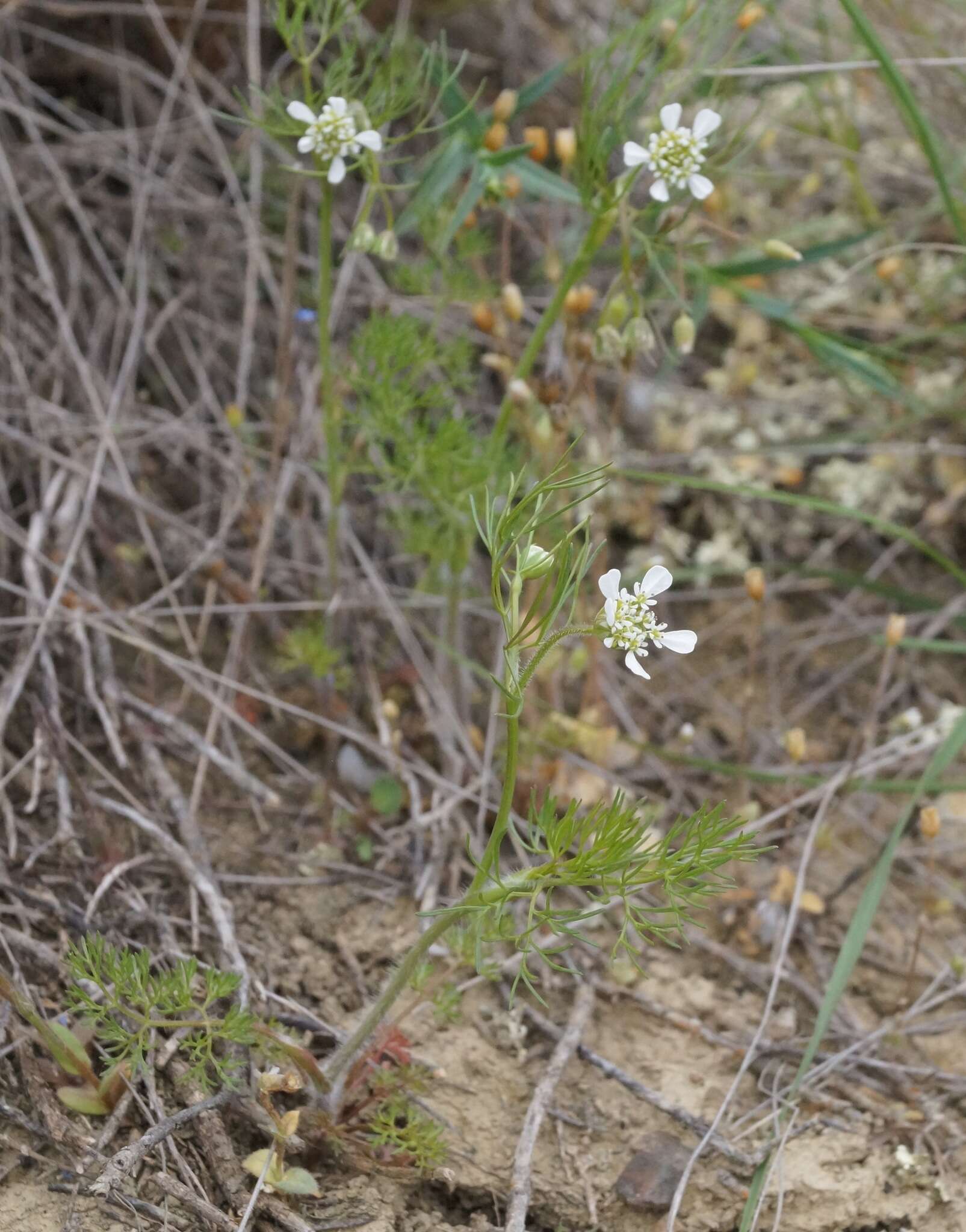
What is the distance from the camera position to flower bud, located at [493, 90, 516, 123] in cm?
201

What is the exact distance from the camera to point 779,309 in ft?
7.84

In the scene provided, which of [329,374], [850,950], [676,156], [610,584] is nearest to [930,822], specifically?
[850,950]

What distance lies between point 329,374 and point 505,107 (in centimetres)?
62

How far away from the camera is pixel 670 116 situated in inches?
64.0

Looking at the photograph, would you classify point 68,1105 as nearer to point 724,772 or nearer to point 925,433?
point 724,772

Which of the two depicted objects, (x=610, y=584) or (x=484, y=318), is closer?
(x=610, y=584)

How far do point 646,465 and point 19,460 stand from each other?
152 centimetres

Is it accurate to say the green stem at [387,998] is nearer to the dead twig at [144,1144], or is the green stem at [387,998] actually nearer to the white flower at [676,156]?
the dead twig at [144,1144]

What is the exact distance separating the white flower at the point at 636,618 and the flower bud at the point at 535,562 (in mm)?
72

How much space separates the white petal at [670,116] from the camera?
162cm

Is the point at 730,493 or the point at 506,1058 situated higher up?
the point at 730,493

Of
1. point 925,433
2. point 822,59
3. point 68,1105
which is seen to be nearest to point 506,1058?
point 68,1105

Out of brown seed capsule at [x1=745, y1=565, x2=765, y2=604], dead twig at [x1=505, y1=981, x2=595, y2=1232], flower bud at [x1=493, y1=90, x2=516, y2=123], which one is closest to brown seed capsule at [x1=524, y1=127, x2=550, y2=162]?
flower bud at [x1=493, y1=90, x2=516, y2=123]

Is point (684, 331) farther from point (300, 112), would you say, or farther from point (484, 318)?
point (300, 112)
